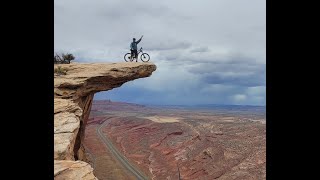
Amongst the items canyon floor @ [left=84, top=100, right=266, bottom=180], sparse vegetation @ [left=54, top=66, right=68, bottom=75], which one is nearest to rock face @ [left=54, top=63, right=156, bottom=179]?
sparse vegetation @ [left=54, top=66, right=68, bottom=75]

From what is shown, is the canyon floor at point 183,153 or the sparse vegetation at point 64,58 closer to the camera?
the sparse vegetation at point 64,58

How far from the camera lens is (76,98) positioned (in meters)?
24.1

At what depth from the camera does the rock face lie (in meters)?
9.84

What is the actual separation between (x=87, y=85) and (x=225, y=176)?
102 ft

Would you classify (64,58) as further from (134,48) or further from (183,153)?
(183,153)

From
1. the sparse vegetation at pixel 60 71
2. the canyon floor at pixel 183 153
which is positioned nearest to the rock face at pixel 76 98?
the sparse vegetation at pixel 60 71

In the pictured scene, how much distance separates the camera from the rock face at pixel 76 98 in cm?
984

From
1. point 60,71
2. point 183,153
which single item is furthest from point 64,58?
point 183,153

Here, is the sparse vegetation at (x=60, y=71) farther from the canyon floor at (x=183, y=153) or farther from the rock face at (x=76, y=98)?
the canyon floor at (x=183, y=153)
